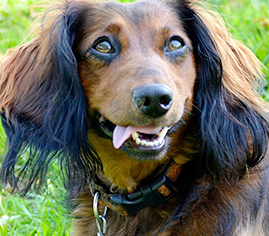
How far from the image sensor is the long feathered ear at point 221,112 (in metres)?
3.05

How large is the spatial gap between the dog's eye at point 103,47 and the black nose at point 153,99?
1.46ft

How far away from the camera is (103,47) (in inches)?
118

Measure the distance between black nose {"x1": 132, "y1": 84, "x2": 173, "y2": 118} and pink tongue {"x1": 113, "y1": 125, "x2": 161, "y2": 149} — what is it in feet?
0.41

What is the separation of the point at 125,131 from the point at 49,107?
0.50 metres

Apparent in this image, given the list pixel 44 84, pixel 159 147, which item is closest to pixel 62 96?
pixel 44 84

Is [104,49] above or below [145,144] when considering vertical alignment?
above

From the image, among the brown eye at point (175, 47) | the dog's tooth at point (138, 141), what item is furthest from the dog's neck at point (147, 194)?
the brown eye at point (175, 47)

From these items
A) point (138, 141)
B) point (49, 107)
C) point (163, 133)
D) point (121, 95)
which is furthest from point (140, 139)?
point (49, 107)

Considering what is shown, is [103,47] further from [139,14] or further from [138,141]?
[138,141]

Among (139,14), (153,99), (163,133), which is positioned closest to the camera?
(153,99)

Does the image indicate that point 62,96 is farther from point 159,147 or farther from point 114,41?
point 159,147

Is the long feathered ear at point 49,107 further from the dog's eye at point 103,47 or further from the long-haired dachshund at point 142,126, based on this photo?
the dog's eye at point 103,47

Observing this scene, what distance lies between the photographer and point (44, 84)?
3039 mm

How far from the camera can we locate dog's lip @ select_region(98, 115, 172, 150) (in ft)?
9.17
